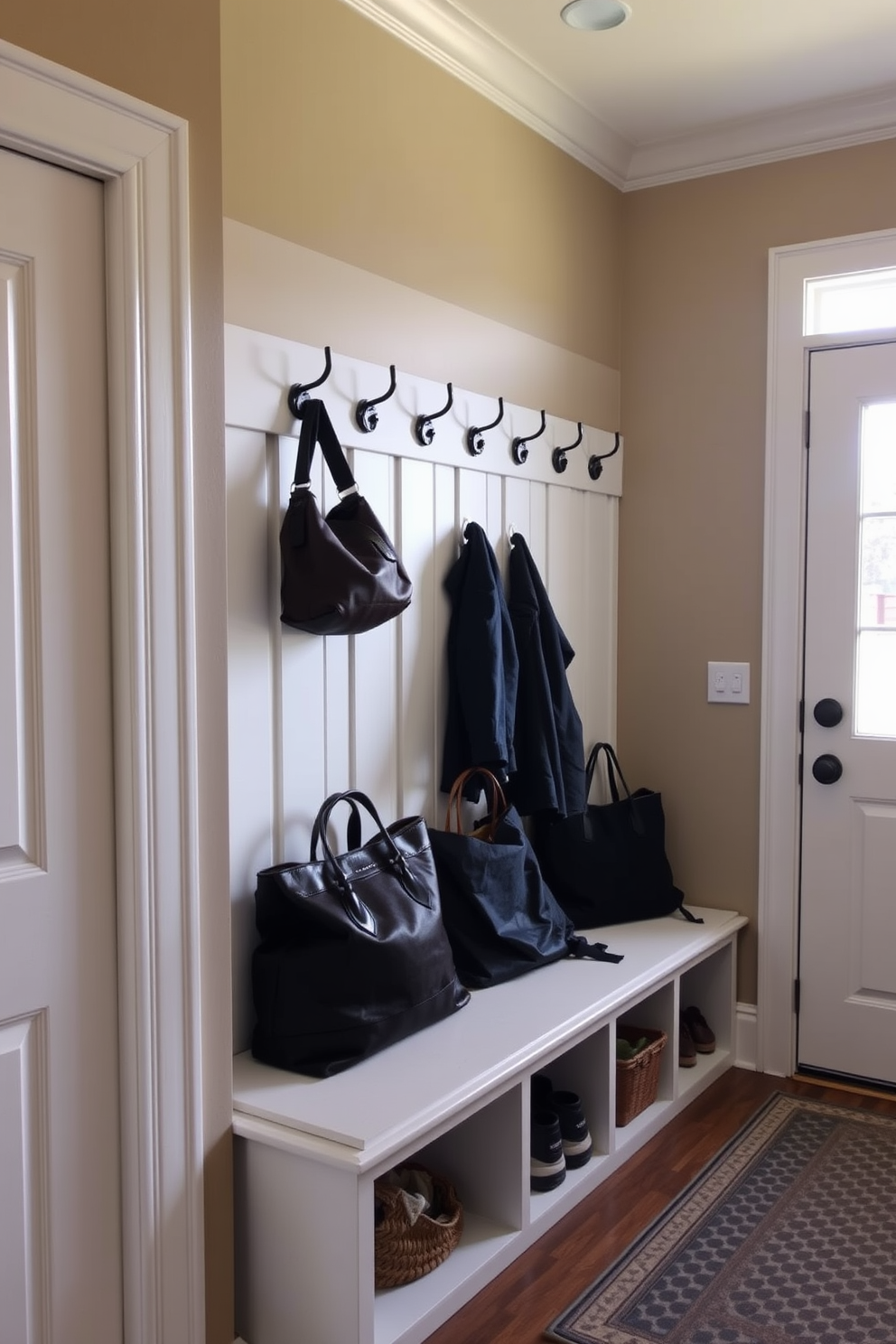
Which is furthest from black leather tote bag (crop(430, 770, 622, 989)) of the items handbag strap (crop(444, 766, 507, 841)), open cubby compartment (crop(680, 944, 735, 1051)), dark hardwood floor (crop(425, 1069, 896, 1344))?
open cubby compartment (crop(680, 944, 735, 1051))

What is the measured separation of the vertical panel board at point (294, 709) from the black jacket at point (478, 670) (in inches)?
16.5

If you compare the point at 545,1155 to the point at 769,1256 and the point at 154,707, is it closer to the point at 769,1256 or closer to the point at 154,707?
the point at 769,1256

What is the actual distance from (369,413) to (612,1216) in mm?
1692

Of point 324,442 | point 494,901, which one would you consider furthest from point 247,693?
point 494,901

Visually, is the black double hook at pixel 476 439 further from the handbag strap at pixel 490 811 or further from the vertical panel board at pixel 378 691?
the handbag strap at pixel 490 811

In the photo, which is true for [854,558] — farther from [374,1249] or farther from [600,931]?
[374,1249]

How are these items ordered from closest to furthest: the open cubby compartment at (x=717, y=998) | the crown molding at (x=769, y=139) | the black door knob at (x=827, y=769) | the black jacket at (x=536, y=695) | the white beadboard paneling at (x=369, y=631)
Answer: the white beadboard paneling at (x=369, y=631)
the black jacket at (x=536, y=695)
the crown molding at (x=769, y=139)
the black door knob at (x=827, y=769)
the open cubby compartment at (x=717, y=998)

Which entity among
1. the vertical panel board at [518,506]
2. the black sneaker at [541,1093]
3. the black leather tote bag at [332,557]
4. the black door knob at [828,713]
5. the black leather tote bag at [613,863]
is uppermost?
the vertical panel board at [518,506]

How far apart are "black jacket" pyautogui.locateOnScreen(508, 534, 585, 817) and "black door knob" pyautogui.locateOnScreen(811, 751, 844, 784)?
2.27ft

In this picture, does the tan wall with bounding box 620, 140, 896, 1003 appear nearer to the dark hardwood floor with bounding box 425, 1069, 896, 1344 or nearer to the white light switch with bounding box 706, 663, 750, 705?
the white light switch with bounding box 706, 663, 750, 705

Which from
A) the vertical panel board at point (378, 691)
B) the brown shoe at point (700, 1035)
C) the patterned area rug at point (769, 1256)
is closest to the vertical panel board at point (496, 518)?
the vertical panel board at point (378, 691)

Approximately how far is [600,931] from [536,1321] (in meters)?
1.09

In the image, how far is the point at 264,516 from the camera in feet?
7.04

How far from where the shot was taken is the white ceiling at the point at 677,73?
2516mm
